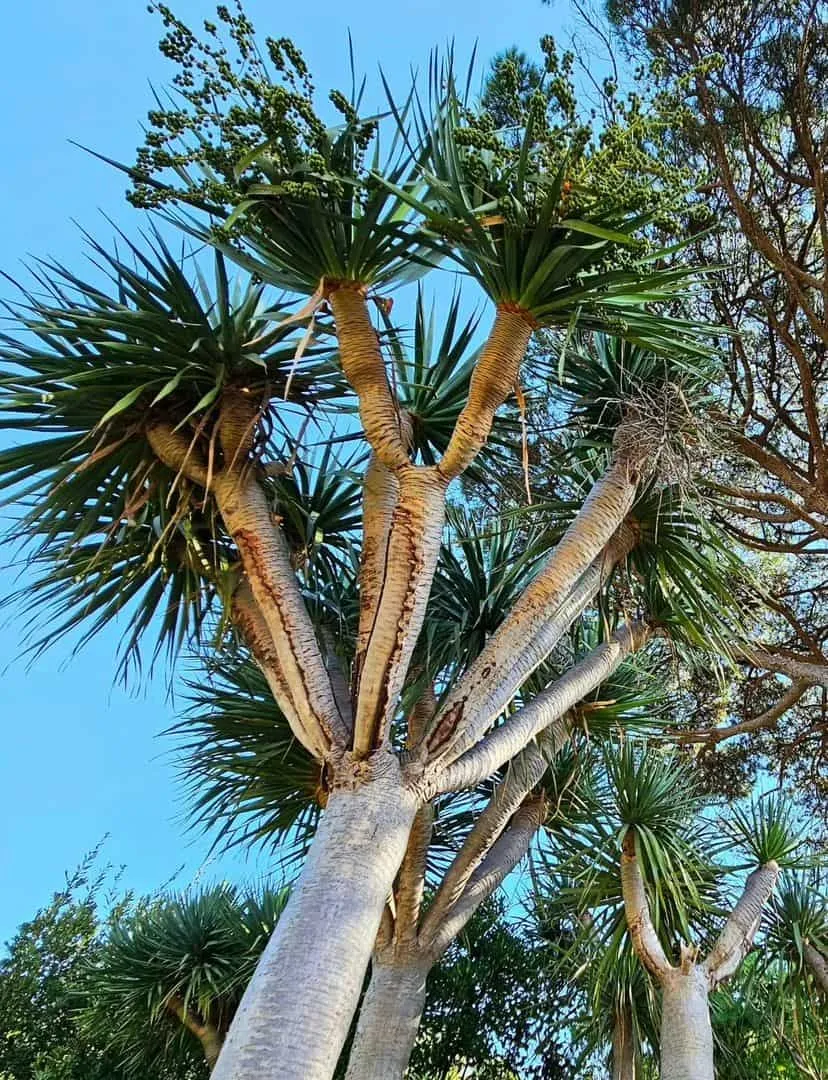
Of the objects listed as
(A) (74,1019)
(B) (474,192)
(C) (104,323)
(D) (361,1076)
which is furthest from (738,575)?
(A) (74,1019)

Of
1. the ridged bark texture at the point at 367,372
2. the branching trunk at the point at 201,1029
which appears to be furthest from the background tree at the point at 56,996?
the ridged bark texture at the point at 367,372

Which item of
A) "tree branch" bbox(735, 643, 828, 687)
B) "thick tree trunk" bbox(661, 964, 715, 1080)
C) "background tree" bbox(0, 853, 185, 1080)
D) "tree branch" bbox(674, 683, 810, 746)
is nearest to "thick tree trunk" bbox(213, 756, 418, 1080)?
"thick tree trunk" bbox(661, 964, 715, 1080)

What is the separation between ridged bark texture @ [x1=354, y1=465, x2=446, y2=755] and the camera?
3326 mm

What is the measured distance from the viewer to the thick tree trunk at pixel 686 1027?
4445 mm

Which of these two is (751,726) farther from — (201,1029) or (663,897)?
(201,1029)

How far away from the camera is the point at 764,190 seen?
282 inches

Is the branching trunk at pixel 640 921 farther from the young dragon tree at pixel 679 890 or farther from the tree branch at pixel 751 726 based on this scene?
the tree branch at pixel 751 726

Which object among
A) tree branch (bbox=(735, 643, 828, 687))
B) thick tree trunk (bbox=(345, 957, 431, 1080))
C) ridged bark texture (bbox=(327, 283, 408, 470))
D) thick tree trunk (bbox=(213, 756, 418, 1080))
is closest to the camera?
thick tree trunk (bbox=(213, 756, 418, 1080))

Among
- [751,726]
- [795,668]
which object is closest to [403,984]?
[795,668]

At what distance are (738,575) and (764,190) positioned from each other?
387 centimetres

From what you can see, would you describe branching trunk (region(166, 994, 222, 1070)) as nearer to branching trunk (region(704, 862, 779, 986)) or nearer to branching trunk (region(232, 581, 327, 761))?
branching trunk (region(704, 862, 779, 986))

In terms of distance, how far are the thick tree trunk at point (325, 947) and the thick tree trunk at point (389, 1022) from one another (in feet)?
5.20

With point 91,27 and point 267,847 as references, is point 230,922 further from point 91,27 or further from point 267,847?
point 91,27

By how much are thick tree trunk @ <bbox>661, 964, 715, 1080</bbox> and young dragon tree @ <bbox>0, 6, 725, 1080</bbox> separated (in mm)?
1607
